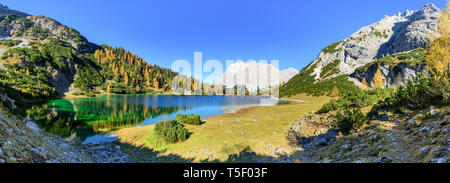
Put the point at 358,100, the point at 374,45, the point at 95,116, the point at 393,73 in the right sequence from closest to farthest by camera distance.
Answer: the point at 358,100 → the point at 95,116 → the point at 393,73 → the point at 374,45

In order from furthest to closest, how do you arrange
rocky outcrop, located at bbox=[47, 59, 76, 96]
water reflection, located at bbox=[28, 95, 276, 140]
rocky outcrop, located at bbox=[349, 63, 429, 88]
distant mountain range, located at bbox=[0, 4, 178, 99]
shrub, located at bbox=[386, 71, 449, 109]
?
rocky outcrop, located at bbox=[47, 59, 76, 96]
distant mountain range, located at bbox=[0, 4, 178, 99]
rocky outcrop, located at bbox=[349, 63, 429, 88]
water reflection, located at bbox=[28, 95, 276, 140]
shrub, located at bbox=[386, 71, 449, 109]

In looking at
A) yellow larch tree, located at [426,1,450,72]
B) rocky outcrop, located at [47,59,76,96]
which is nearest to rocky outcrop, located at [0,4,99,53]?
rocky outcrop, located at [47,59,76,96]

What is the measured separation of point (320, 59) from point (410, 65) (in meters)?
101

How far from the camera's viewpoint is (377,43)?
12719 centimetres

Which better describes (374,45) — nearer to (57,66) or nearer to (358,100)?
(358,100)

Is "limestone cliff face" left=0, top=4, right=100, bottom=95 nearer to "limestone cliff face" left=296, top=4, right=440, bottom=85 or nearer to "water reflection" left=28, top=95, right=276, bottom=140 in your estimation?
"water reflection" left=28, top=95, right=276, bottom=140

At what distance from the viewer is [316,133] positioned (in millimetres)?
12984

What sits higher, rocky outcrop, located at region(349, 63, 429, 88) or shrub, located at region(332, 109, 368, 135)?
rocky outcrop, located at region(349, 63, 429, 88)

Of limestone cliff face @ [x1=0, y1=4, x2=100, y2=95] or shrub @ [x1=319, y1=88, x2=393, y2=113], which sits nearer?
shrub @ [x1=319, y1=88, x2=393, y2=113]

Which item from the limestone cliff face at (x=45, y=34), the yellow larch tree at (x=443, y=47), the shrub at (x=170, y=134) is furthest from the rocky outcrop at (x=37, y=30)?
the yellow larch tree at (x=443, y=47)

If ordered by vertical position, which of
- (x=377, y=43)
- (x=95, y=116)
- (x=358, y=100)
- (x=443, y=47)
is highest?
(x=377, y=43)

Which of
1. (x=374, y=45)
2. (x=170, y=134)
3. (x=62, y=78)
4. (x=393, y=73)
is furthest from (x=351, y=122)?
(x=374, y=45)

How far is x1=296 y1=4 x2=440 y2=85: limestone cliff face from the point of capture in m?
102
